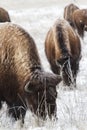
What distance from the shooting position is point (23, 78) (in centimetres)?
659

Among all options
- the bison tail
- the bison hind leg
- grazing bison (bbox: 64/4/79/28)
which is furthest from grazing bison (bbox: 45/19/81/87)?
grazing bison (bbox: 64/4/79/28)

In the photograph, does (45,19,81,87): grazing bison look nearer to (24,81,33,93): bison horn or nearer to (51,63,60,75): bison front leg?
(51,63,60,75): bison front leg

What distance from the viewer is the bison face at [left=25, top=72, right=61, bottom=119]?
6.08 metres

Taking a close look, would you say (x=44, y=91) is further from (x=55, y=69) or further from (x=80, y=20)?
(x=80, y=20)

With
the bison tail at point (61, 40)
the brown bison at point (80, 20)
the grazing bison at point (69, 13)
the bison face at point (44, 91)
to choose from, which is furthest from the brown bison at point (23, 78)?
the grazing bison at point (69, 13)

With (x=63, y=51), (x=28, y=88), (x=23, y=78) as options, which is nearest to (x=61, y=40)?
(x=63, y=51)

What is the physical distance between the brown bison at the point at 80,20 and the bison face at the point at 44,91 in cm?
1374

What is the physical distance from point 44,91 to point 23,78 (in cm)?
61

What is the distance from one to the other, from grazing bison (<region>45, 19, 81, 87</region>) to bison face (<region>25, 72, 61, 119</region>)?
3.71 meters

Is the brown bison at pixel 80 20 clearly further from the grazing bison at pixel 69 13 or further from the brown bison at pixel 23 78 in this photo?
the brown bison at pixel 23 78

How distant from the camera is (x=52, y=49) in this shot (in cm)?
1118

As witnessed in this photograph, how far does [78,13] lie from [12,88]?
15189mm

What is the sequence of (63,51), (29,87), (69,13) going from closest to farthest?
(29,87)
(63,51)
(69,13)

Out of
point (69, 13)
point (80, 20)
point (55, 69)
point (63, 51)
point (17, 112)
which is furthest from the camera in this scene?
point (69, 13)
